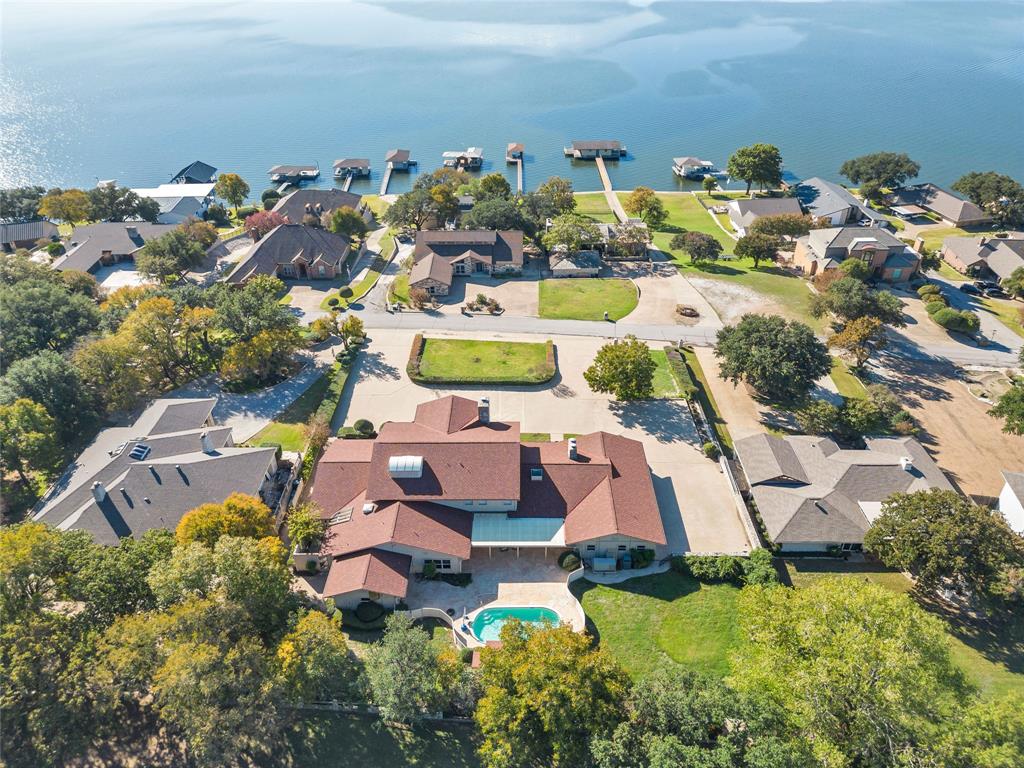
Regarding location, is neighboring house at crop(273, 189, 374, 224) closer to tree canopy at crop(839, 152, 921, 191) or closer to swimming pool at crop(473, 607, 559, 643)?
swimming pool at crop(473, 607, 559, 643)

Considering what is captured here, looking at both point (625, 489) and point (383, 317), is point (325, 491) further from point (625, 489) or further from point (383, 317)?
point (383, 317)

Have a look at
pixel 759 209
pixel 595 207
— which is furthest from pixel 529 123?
pixel 759 209

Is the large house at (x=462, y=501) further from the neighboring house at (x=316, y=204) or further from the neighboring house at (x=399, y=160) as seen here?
the neighboring house at (x=399, y=160)

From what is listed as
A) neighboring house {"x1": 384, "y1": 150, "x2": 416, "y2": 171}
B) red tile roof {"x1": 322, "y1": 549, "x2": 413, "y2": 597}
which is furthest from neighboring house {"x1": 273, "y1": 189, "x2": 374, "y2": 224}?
red tile roof {"x1": 322, "y1": 549, "x2": 413, "y2": 597}

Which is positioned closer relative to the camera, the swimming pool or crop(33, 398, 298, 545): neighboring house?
the swimming pool

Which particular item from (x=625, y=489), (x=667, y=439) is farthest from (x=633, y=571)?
(x=667, y=439)

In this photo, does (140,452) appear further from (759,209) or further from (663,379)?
(759,209)
